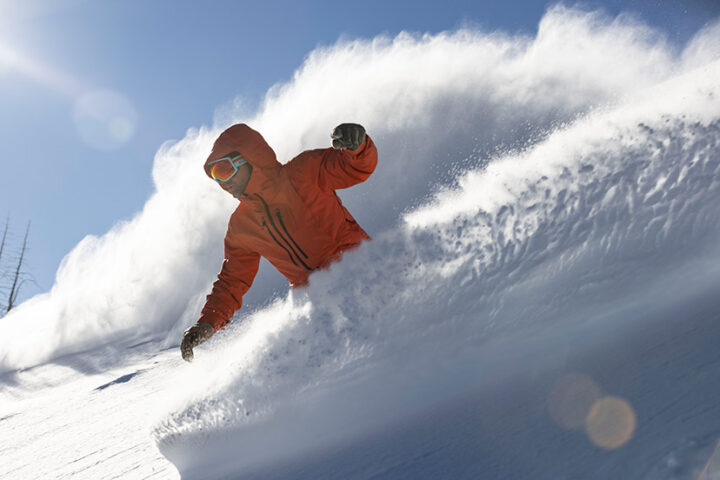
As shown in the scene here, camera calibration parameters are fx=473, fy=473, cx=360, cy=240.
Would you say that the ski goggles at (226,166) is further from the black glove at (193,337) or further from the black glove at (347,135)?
the black glove at (193,337)

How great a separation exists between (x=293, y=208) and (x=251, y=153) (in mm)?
506

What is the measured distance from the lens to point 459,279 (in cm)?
310

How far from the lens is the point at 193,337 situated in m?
3.62

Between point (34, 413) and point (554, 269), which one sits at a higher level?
point (34, 413)

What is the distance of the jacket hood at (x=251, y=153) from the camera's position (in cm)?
346

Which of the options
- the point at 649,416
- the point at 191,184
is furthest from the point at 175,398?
the point at 191,184

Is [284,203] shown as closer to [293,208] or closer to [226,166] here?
[293,208]

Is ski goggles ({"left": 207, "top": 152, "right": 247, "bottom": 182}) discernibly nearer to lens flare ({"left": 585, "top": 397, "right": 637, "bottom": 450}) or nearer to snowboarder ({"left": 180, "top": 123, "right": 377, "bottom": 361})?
snowboarder ({"left": 180, "top": 123, "right": 377, "bottom": 361})

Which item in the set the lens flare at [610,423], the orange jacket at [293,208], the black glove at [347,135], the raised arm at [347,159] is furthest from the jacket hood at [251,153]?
the lens flare at [610,423]

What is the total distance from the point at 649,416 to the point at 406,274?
1984 mm

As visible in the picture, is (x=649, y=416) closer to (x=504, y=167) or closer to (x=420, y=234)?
(x=420, y=234)

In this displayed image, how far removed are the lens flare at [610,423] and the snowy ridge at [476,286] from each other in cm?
102

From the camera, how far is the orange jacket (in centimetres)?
347

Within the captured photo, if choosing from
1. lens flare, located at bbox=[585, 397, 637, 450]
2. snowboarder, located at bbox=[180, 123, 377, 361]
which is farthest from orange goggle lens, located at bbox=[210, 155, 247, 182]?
lens flare, located at bbox=[585, 397, 637, 450]
